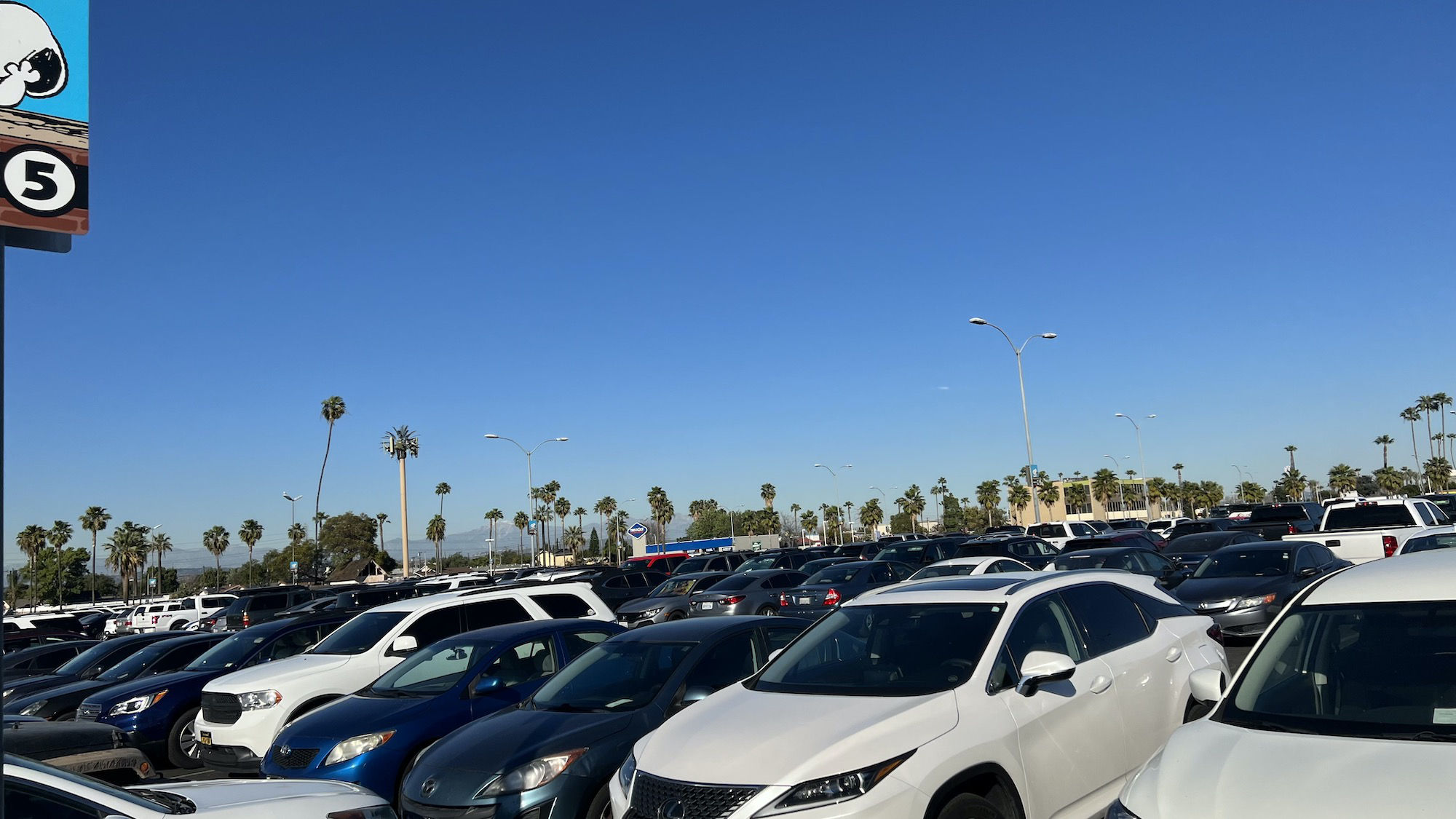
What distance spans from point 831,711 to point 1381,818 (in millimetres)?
2542

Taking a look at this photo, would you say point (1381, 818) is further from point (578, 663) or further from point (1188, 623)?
point (578, 663)

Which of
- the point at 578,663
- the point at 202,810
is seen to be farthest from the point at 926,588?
the point at 202,810

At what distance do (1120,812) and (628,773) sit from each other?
2.60 meters

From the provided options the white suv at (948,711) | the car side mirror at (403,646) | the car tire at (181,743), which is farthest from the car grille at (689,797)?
the car tire at (181,743)

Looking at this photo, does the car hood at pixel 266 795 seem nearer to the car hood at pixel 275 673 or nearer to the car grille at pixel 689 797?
the car grille at pixel 689 797

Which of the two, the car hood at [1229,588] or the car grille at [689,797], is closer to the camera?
the car grille at [689,797]

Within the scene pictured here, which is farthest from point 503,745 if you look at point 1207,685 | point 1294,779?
point 1294,779

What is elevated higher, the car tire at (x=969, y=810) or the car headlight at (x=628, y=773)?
the car headlight at (x=628, y=773)

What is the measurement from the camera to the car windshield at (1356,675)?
4023 millimetres

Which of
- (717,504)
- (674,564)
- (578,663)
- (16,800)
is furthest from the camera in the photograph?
(717,504)

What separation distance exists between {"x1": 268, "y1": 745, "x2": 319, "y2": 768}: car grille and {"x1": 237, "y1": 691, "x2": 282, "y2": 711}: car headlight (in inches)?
91.8

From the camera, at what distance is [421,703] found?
329 inches

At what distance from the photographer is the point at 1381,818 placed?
10.7 feet

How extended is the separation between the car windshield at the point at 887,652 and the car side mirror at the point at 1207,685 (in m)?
1.08
